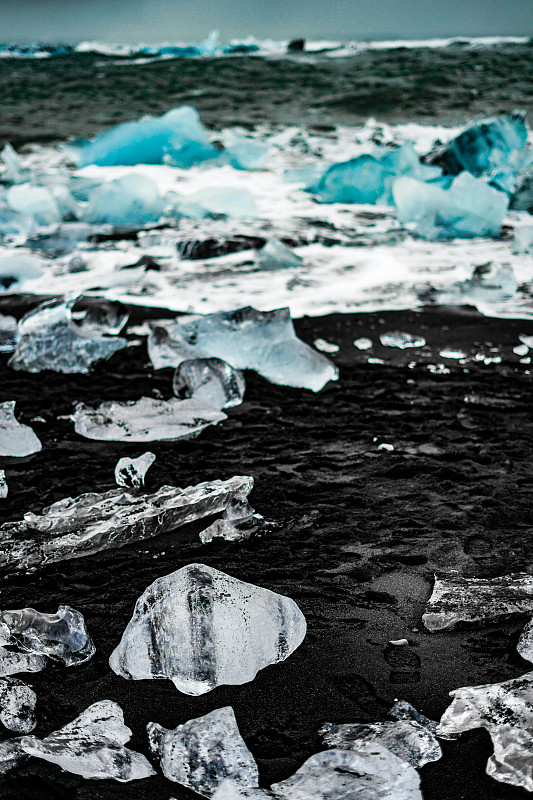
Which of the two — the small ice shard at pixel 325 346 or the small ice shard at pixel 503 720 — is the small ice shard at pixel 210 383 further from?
the small ice shard at pixel 503 720

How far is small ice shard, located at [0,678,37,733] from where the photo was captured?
0.76 metres

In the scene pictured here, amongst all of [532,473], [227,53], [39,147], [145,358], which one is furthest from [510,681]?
[227,53]

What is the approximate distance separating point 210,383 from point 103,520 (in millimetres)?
470

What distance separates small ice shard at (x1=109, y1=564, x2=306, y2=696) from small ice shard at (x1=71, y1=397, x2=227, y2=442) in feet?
1.76

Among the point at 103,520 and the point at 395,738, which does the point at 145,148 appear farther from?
the point at 395,738

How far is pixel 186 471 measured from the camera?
1.26 metres

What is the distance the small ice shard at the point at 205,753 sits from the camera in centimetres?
70

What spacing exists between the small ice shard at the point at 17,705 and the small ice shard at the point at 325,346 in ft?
3.62

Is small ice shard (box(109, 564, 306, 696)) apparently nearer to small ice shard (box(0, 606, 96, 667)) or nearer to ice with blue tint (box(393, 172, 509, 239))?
small ice shard (box(0, 606, 96, 667))

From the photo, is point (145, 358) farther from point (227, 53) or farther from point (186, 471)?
point (227, 53)

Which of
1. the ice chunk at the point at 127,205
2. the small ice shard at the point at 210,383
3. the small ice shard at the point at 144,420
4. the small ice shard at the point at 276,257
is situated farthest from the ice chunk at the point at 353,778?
the ice chunk at the point at 127,205

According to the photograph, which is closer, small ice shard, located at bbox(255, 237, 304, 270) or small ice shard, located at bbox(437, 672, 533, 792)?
small ice shard, located at bbox(437, 672, 533, 792)

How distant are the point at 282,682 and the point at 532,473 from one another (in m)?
0.61

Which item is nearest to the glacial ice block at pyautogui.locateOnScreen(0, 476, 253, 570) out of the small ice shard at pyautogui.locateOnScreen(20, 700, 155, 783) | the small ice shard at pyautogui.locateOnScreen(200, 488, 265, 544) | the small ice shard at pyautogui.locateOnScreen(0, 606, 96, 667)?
the small ice shard at pyautogui.locateOnScreen(200, 488, 265, 544)
